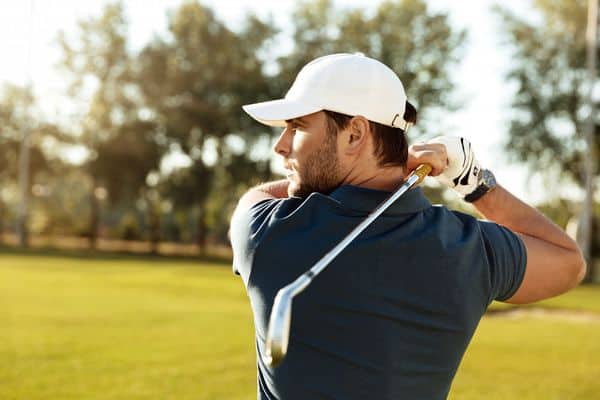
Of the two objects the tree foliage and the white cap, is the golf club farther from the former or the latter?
the tree foliage

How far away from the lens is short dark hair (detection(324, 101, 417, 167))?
245cm

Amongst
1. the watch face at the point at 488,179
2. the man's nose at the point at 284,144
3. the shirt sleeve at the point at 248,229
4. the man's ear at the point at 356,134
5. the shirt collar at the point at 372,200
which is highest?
the man's ear at the point at 356,134

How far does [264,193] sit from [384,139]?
0.49m

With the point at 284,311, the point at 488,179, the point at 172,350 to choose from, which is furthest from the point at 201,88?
the point at 284,311

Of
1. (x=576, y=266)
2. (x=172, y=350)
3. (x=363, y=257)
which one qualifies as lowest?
(x=172, y=350)

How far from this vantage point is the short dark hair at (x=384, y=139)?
2.45 metres

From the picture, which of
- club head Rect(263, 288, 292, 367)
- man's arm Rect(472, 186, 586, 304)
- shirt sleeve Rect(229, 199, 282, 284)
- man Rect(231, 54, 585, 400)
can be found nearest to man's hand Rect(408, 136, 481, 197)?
man's arm Rect(472, 186, 586, 304)

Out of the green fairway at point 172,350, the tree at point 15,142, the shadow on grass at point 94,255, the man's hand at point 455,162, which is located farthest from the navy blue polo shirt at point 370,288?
the tree at point 15,142

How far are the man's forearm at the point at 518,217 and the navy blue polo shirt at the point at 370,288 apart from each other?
0.41m

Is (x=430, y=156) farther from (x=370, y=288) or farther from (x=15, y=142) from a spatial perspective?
(x=15, y=142)

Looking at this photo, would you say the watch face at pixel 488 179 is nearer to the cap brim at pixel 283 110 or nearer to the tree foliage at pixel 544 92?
the cap brim at pixel 283 110

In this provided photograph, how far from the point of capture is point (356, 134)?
8.04 ft

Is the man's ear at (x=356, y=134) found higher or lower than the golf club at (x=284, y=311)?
higher

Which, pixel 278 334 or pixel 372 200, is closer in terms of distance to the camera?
pixel 278 334
